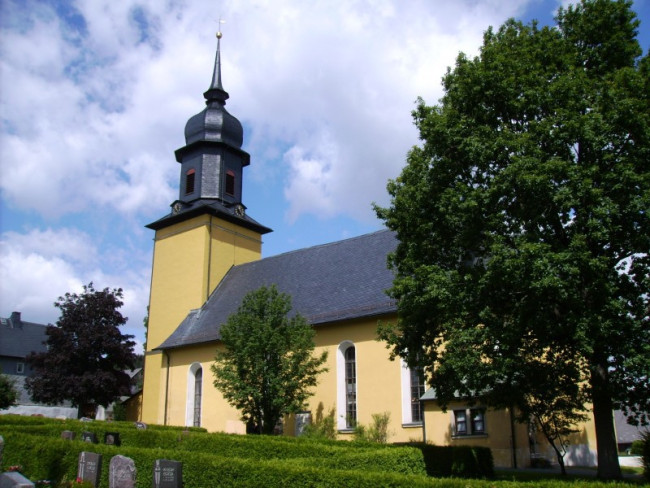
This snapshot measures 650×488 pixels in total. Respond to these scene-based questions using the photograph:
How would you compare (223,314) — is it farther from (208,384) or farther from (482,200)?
(482,200)

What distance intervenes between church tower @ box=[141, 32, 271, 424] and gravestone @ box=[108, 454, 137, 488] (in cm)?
1987

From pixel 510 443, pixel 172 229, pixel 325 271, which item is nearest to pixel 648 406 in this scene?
pixel 510 443

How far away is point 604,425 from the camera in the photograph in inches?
482

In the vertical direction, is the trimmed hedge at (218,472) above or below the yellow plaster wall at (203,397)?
below

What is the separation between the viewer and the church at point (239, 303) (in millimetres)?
19469

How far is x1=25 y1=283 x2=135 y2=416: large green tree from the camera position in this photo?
35.0 metres

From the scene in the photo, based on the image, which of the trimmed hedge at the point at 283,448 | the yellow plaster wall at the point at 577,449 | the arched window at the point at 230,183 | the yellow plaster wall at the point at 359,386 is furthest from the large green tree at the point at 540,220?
the arched window at the point at 230,183

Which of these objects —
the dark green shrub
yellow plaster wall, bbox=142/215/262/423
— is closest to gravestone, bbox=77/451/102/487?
the dark green shrub

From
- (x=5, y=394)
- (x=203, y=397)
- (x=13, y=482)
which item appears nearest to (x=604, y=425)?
(x=13, y=482)

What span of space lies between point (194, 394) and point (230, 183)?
12.2 meters

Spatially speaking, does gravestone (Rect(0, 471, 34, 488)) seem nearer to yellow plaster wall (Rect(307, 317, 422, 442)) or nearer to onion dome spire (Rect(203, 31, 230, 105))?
yellow plaster wall (Rect(307, 317, 422, 442))

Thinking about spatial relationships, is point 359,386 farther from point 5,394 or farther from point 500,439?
point 5,394

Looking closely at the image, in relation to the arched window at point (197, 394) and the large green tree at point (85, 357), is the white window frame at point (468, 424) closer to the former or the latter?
the arched window at point (197, 394)

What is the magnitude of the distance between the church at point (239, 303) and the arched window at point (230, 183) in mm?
62
